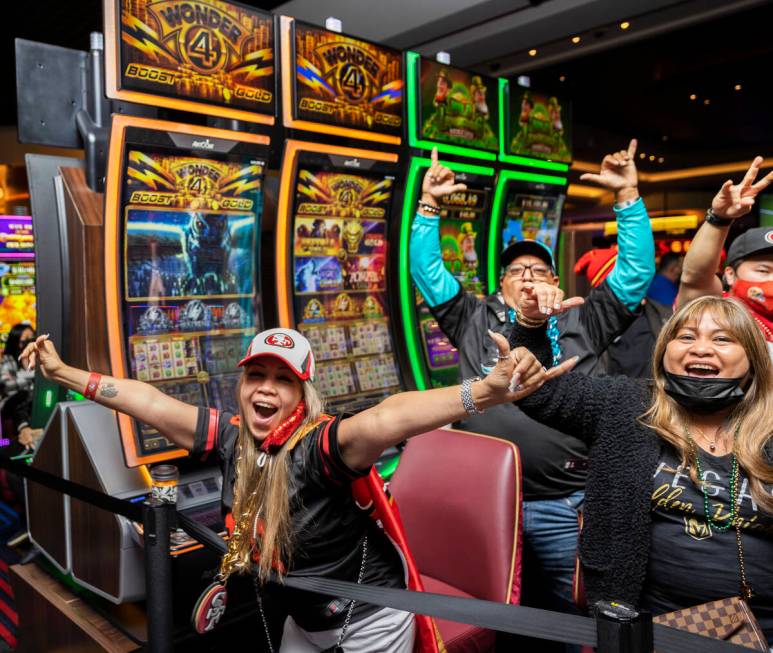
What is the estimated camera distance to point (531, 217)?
192 inches

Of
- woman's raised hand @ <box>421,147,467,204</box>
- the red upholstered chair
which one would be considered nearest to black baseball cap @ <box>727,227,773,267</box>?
the red upholstered chair

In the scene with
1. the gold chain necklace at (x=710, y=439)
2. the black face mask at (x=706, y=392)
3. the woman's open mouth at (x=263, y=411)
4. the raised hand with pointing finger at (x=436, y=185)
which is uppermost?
the raised hand with pointing finger at (x=436, y=185)

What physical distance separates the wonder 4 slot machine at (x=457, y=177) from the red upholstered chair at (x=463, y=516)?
172 cm

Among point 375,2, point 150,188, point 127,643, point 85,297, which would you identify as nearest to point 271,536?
point 127,643

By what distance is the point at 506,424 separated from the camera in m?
2.23

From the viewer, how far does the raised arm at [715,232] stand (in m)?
1.92

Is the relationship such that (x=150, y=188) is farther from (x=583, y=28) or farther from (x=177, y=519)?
(x=583, y=28)

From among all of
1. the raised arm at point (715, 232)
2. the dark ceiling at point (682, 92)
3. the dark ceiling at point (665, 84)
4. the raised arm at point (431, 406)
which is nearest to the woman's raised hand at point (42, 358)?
the raised arm at point (431, 406)

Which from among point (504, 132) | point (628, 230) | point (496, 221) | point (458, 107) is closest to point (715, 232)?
point (628, 230)

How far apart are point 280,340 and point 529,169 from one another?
11.2 feet

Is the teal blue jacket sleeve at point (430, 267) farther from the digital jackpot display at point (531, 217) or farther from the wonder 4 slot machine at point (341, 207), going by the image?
the digital jackpot display at point (531, 217)

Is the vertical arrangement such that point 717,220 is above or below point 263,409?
above

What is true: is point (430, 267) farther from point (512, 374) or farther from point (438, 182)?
point (512, 374)

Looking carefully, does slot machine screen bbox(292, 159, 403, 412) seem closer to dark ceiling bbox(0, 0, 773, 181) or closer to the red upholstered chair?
the red upholstered chair
